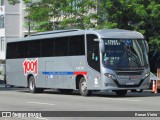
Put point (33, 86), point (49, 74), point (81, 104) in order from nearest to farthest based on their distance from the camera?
point (81, 104), point (49, 74), point (33, 86)

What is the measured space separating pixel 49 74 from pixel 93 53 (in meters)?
4.82

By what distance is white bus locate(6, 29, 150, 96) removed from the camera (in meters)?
27.6

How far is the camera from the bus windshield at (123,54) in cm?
2762

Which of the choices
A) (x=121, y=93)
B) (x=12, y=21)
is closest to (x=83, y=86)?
(x=121, y=93)

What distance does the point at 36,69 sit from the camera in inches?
1323

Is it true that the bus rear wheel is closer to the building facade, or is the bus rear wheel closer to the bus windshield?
the bus windshield

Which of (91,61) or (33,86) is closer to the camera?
(91,61)

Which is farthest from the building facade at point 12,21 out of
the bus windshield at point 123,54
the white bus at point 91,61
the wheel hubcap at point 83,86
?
the bus windshield at point 123,54

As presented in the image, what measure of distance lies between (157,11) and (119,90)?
53.3 feet

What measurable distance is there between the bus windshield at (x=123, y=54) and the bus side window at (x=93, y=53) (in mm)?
458

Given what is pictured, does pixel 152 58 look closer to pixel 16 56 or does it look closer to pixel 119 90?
pixel 16 56

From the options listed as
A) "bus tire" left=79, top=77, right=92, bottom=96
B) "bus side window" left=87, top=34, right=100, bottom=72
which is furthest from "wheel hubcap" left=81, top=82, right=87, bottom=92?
"bus side window" left=87, top=34, right=100, bottom=72

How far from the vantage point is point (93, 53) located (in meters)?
28.2

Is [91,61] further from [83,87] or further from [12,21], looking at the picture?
[12,21]
